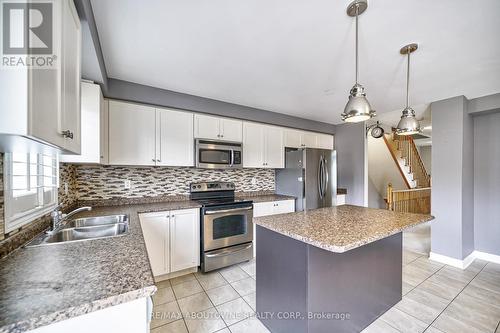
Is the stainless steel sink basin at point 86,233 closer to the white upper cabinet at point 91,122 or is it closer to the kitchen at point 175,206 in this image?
the kitchen at point 175,206

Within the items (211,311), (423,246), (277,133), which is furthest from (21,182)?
(423,246)

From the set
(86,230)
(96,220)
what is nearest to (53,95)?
(86,230)

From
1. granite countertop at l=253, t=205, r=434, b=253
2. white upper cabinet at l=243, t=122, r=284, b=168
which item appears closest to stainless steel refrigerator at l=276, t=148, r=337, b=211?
white upper cabinet at l=243, t=122, r=284, b=168

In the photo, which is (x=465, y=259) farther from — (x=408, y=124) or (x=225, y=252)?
(x=225, y=252)

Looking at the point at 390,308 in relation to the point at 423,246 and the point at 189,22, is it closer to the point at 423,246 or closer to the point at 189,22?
the point at 423,246

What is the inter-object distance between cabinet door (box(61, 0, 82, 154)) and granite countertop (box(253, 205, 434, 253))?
130 centimetres

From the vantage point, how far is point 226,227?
9.14ft

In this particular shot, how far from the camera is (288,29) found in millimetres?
1580

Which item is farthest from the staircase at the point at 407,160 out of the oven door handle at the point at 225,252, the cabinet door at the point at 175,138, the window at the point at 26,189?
the window at the point at 26,189

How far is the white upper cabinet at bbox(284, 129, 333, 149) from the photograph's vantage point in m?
3.84

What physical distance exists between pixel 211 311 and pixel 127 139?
2071mm

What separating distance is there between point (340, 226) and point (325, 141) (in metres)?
3.15

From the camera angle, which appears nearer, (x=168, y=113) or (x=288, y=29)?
(x=288, y=29)

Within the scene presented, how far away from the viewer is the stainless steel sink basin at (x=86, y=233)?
1.53 meters
